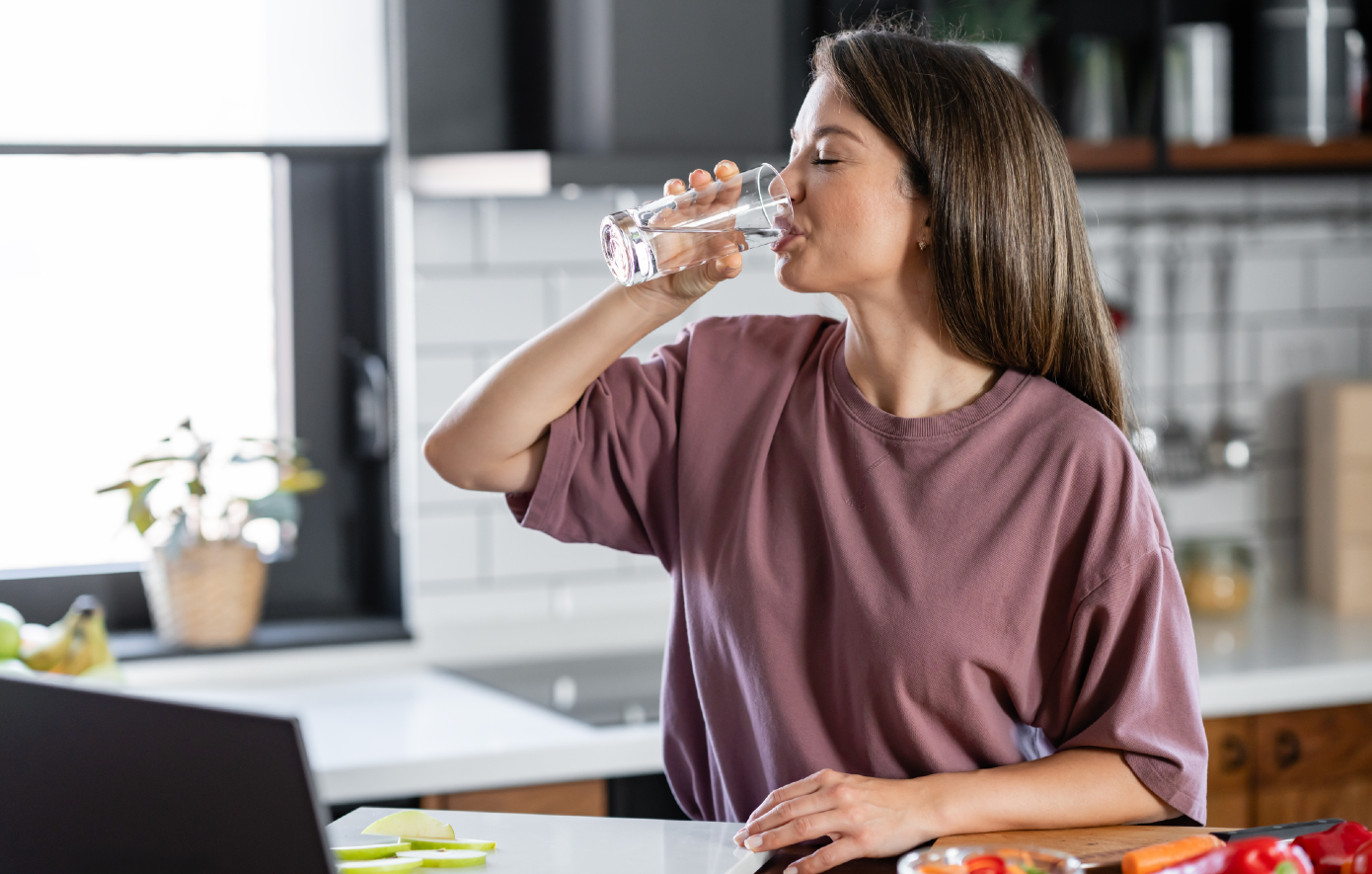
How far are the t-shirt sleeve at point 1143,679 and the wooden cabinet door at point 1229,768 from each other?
1002 mm

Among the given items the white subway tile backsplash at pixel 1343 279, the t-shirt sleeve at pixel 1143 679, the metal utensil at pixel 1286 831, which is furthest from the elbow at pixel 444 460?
the white subway tile backsplash at pixel 1343 279

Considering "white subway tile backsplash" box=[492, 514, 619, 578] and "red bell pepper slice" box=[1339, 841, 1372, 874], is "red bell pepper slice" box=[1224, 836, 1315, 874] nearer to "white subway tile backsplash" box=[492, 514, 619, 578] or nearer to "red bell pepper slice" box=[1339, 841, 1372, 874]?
"red bell pepper slice" box=[1339, 841, 1372, 874]

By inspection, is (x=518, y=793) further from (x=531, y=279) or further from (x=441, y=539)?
(x=531, y=279)

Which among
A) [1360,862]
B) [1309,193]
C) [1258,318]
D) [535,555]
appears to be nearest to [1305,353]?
[1258,318]

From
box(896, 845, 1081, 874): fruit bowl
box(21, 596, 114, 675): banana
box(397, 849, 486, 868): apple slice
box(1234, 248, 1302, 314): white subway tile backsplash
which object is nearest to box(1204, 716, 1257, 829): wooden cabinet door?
box(1234, 248, 1302, 314): white subway tile backsplash

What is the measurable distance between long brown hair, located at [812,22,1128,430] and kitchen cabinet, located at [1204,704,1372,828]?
1063 mm

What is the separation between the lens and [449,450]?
1.39 meters

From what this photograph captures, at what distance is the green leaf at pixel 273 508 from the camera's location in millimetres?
2254

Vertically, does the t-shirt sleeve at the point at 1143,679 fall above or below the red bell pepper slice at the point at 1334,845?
above

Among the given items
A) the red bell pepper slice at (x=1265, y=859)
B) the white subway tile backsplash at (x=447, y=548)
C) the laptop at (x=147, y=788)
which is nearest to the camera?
the laptop at (x=147, y=788)

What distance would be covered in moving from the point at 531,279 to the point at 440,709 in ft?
2.31

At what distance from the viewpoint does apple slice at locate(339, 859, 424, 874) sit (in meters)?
1.03

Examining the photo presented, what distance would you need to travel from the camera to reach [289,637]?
235 centimetres

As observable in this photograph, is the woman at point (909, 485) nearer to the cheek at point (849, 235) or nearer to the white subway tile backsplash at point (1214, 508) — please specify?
the cheek at point (849, 235)
